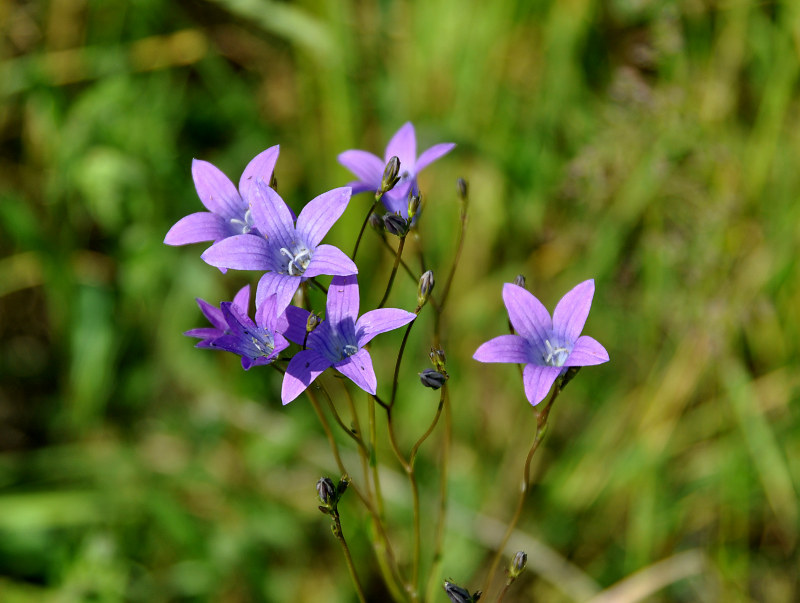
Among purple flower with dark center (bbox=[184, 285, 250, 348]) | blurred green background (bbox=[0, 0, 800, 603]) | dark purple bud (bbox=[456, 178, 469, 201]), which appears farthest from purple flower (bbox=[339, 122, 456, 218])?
blurred green background (bbox=[0, 0, 800, 603])

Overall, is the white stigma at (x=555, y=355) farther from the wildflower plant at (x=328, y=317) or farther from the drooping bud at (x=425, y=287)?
the drooping bud at (x=425, y=287)

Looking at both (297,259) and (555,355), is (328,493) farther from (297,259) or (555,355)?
(555,355)

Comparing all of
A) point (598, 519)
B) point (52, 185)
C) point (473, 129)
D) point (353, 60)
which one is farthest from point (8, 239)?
point (598, 519)

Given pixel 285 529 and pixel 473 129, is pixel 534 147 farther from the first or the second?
pixel 285 529

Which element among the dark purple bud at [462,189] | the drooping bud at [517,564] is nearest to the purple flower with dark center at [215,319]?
the dark purple bud at [462,189]

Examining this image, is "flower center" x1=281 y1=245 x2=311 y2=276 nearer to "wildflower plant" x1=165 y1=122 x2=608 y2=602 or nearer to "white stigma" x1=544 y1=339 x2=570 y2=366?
"wildflower plant" x1=165 y1=122 x2=608 y2=602
